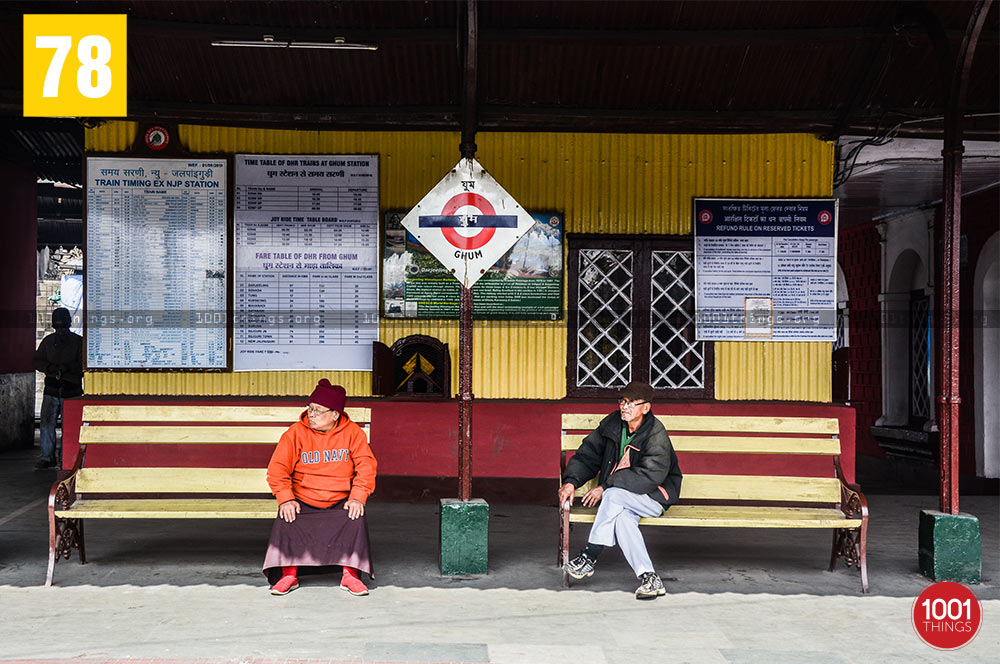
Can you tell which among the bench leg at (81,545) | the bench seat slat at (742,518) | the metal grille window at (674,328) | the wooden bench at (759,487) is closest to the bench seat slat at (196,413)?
the bench leg at (81,545)

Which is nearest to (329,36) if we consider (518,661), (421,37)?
(421,37)

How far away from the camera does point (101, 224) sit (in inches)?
353

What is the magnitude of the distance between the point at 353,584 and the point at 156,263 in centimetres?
411

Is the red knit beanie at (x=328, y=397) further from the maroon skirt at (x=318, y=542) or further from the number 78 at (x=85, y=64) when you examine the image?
the number 78 at (x=85, y=64)

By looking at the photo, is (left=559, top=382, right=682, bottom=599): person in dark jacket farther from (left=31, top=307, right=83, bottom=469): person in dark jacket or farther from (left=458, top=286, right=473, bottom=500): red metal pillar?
(left=31, top=307, right=83, bottom=469): person in dark jacket

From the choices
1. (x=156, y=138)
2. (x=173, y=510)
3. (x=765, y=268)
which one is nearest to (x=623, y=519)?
(x=173, y=510)

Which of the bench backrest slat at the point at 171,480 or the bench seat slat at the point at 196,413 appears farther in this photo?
the bench seat slat at the point at 196,413

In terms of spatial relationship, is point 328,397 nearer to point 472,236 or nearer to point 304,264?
point 472,236

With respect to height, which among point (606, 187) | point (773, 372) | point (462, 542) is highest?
point (606, 187)

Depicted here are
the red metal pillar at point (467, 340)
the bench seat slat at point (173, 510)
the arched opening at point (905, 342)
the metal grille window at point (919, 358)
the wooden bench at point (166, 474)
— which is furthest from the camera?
the arched opening at point (905, 342)

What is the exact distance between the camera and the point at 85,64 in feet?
22.6

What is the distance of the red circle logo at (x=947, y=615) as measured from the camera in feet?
17.2

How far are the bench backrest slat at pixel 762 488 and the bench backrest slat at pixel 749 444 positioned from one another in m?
0.18

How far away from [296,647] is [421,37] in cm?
477
